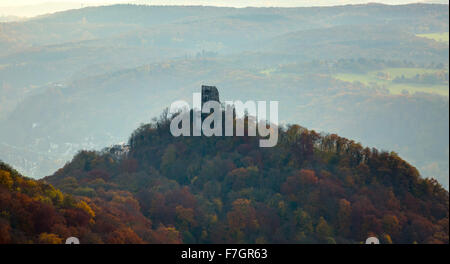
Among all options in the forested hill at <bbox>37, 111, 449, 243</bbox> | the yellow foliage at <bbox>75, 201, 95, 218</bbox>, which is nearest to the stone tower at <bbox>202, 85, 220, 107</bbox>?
the forested hill at <bbox>37, 111, 449, 243</bbox>

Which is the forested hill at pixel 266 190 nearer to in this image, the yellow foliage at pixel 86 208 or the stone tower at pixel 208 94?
the yellow foliage at pixel 86 208

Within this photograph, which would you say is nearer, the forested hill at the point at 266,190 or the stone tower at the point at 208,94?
the forested hill at the point at 266,190

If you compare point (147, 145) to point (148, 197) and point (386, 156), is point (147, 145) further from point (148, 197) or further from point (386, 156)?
point (386, 156)

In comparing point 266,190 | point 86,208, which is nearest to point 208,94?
point 266,190

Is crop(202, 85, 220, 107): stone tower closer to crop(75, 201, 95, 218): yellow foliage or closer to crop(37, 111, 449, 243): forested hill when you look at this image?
crop(37, 111, 449, 243): forested hill

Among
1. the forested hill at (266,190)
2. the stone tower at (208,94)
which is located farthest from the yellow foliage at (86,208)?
the stone tower at (208,94)

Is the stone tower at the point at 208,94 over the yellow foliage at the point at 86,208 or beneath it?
over
